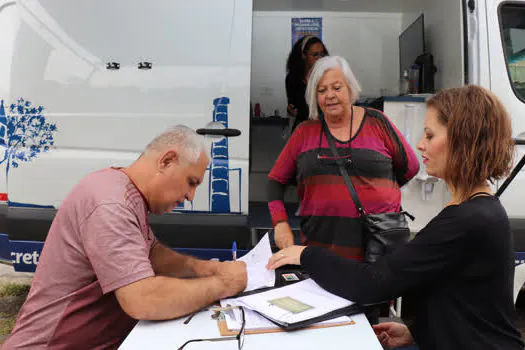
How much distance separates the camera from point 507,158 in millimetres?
1115

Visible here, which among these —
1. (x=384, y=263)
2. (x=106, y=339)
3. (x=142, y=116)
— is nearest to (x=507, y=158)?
(x=384, y=263)

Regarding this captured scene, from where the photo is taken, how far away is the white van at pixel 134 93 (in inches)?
92.2

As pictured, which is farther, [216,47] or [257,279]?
[216,47]

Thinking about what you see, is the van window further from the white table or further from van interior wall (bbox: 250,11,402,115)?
van interior wall (bbox: 250,11,402,115)

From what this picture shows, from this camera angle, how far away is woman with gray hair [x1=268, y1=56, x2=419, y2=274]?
6.13 ft

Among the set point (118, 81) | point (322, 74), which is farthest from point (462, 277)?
point (118, 81)

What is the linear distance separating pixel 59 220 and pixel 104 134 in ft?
4.04

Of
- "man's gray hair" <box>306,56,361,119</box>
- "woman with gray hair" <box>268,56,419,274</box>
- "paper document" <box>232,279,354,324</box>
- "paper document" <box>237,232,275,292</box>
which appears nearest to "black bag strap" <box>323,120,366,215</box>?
"woman with gray hair" <box>268,56,419,274</box>

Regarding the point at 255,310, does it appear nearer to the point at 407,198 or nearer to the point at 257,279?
the point at 257,279

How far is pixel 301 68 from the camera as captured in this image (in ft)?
10.8

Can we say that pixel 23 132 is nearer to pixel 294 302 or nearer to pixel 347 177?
pixel 347 177

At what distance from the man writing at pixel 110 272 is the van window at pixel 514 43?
6.67 ft

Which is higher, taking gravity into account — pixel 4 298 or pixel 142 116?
pixel 142 116

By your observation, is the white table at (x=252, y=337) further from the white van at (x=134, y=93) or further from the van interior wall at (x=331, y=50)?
the van interior wall at (x=331, y=50)
